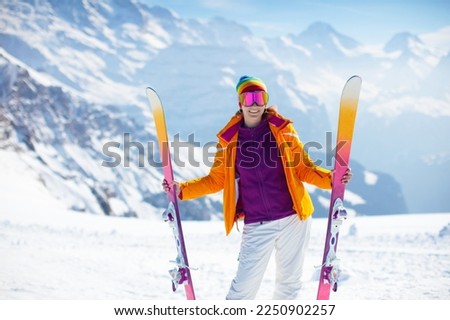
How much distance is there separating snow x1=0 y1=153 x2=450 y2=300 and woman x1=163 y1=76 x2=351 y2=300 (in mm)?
2179

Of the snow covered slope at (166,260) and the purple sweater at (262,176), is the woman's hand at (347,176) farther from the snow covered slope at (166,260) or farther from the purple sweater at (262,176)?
the snow covered slope at (166,260)

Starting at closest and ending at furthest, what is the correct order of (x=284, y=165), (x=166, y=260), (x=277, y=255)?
(x=284, y=165) → (x=277, y=255) → (x=166, y=260)

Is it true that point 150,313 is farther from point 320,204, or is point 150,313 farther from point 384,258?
point 320,204

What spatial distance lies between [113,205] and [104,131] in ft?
211

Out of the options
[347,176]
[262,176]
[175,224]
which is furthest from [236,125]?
[175,224]

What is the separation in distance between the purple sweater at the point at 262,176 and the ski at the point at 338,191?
54 centimetres

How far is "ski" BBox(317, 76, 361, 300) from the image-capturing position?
14.3 feet

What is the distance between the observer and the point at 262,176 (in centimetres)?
402

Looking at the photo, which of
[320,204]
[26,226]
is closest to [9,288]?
[26,226]

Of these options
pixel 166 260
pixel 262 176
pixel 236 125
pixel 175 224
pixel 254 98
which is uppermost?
pixel 254 98

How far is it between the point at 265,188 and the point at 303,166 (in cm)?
36

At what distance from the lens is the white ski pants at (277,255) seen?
157 inches

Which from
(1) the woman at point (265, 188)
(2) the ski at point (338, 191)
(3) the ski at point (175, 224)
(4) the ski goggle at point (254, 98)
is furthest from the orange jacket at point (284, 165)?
(3) the ski at point (175, 224)

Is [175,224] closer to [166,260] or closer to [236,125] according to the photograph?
[236,125]
